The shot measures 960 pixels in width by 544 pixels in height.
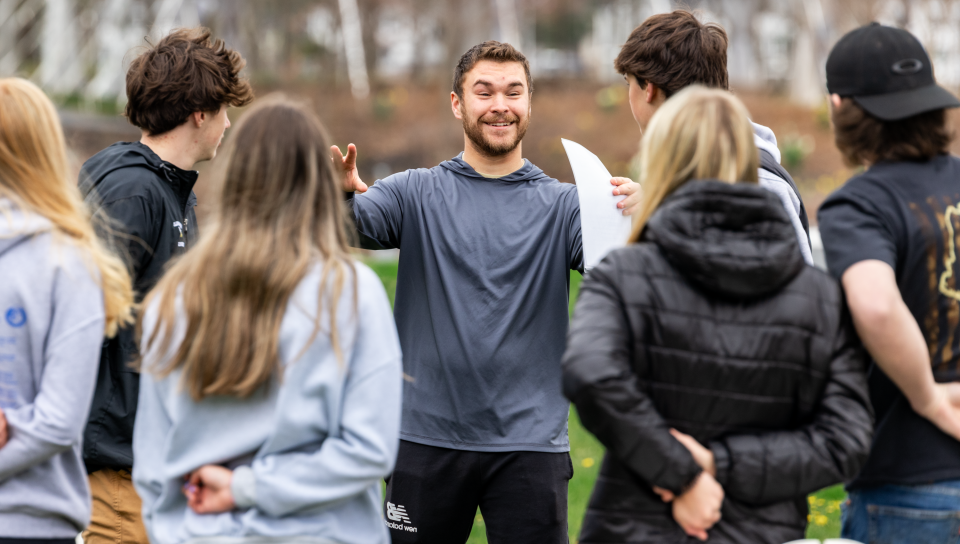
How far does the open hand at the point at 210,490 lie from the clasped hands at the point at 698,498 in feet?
3.30

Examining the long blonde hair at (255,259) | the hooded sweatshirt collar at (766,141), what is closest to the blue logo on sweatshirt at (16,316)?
the long blonde hair at (255,259)

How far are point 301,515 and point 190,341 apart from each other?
48cm

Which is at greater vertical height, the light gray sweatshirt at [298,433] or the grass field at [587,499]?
the light gray sweatshirt at [298,433]

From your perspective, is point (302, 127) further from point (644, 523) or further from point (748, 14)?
point (748, 14)

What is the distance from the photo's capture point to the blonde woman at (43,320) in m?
2.33

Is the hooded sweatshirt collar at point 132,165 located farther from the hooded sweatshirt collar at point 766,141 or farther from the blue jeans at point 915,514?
the blue jeans at point 915,514

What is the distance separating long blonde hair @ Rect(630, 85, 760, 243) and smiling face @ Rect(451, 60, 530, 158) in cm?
150

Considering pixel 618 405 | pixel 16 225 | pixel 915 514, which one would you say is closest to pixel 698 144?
pixel 618 405

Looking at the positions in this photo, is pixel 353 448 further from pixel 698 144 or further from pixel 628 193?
pixel 628 193

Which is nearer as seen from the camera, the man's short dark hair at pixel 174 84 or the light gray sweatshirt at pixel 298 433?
the light gray sweatshirt at pixel 298 433

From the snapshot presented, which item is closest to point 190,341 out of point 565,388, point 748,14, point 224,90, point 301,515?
point 301,515

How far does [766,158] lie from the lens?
3.17 metres

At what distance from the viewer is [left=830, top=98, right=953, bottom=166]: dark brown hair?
8.01ft

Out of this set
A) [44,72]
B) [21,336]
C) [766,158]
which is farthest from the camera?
[44,72]
